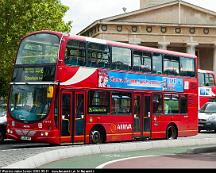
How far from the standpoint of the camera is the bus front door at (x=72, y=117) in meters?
19.7

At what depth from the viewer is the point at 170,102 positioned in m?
25.2

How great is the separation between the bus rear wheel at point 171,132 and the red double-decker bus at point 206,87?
18711 mm

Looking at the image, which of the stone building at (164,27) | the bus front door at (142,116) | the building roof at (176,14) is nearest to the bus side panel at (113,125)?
the bus front door at (142,116)

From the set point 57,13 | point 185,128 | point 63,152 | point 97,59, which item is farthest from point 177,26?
point 63,152

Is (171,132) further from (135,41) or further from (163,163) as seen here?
(135,41)

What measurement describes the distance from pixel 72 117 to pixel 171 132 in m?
7.04

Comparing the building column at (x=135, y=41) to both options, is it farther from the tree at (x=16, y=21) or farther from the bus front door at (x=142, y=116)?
the bus front door at (x=142, y=116)

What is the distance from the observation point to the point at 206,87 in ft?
150

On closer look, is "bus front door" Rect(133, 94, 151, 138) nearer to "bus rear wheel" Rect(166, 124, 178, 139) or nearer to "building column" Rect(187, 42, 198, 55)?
"bus rear wheel" Rect(166, 124, 178, 139)

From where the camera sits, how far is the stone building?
7675cm

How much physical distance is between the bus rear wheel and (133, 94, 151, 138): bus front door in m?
1.71

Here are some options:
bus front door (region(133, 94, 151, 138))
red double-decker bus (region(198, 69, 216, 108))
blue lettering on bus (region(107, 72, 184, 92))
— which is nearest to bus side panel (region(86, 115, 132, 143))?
bus front door (region(133, 94, 151, 138))

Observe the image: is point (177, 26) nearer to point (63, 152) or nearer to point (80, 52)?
point (80, 52)

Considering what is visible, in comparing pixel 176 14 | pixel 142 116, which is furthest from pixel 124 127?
pixel 176 14
